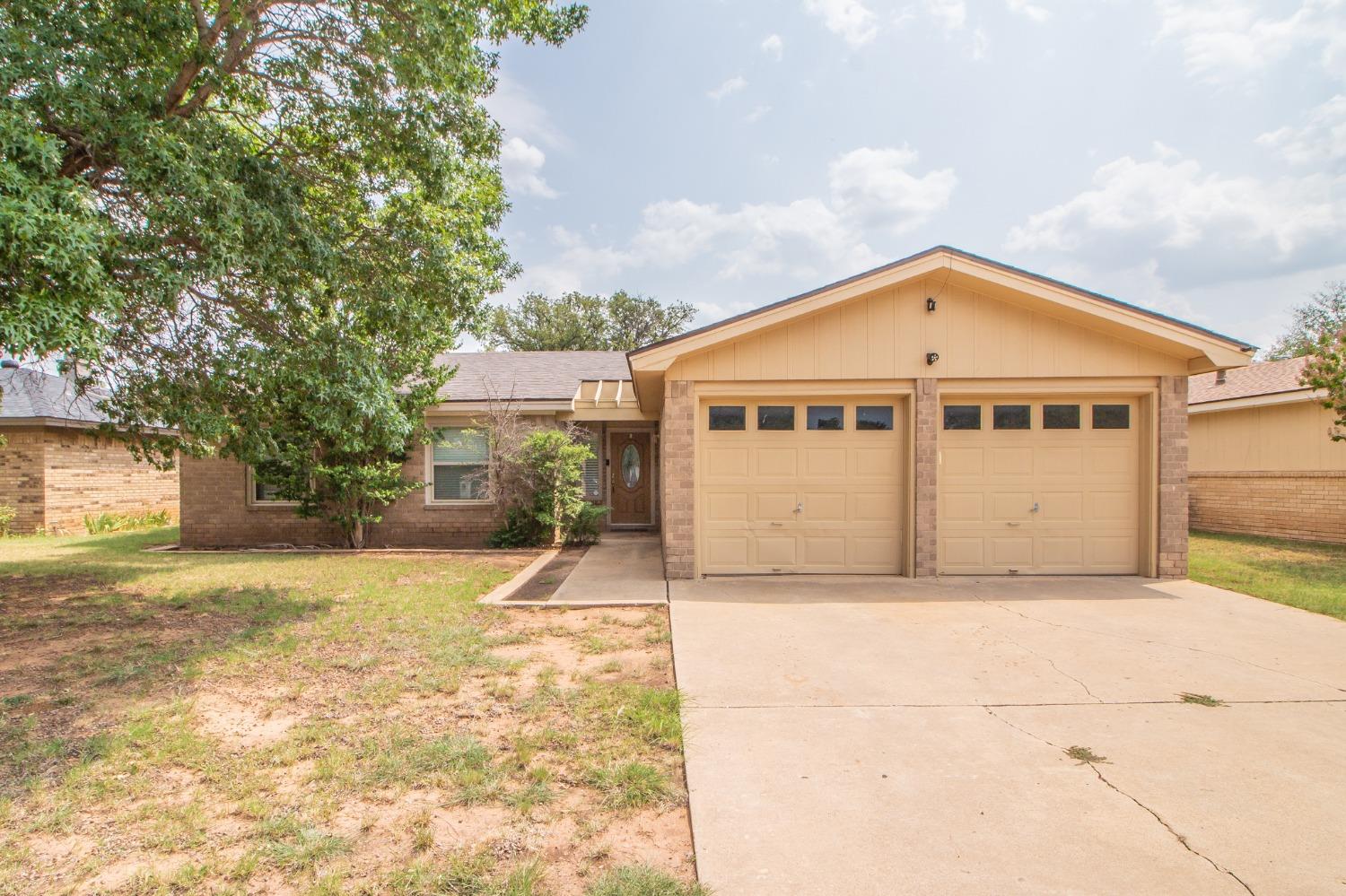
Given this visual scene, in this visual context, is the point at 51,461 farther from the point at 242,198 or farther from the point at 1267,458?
the point at 1267,458

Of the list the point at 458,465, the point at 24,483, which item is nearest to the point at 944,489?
the point at 458,465

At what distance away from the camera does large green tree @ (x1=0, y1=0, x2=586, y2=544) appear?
4398 mm

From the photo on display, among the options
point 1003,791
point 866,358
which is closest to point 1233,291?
point 866,358

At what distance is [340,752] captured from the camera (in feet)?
10.8

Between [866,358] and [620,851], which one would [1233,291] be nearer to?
[866,358]

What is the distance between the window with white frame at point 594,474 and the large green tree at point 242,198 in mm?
6048

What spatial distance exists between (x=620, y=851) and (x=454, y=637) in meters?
3.38

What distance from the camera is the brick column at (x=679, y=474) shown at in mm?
7723

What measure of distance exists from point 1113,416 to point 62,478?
66.6ft

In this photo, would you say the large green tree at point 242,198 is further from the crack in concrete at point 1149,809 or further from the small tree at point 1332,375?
the small tree at point 1332,375

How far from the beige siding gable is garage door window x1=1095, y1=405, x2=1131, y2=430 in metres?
0.48

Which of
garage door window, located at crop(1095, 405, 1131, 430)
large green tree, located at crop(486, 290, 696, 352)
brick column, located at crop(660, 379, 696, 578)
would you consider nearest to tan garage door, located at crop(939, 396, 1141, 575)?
garage door window, located at crop(1095, 405, 1131, 430)

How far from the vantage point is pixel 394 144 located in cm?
635

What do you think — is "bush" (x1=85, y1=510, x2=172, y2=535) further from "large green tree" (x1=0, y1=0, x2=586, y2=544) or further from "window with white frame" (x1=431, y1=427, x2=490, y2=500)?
"large green tree" (x1=0, y1=0, x2=586, y2=544)
